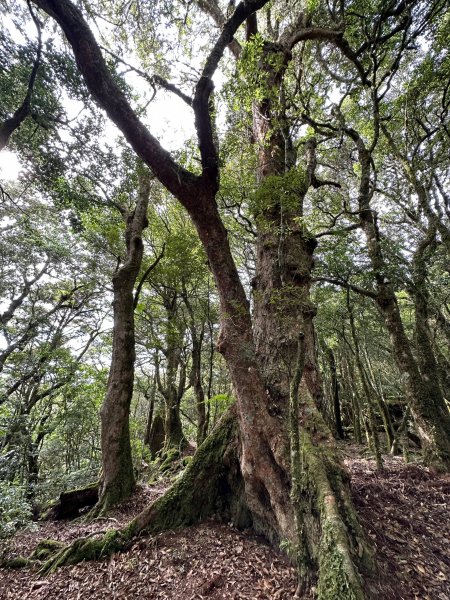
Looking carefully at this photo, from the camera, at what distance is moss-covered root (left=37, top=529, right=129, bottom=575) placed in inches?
141

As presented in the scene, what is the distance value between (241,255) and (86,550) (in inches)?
378

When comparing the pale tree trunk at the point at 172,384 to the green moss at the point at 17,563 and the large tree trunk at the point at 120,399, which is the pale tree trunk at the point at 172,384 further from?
the green moss at the point at 17,563

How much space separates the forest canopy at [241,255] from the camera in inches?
137

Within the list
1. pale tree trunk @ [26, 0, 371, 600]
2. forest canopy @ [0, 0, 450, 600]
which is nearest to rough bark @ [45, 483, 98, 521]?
forest canopy @ [0, 0, 450, 600]

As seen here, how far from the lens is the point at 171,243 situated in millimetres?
9305

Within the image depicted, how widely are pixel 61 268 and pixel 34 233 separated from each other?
3120mm

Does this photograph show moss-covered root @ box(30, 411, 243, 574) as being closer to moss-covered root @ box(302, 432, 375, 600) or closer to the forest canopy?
the forest canopy

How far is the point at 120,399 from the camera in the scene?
20.3 ft

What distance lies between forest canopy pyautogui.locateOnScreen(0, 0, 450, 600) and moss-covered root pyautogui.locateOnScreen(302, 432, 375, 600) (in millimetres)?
21

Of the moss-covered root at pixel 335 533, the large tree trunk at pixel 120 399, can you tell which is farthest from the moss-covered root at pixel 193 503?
the large tree trunk at pixel 120 399

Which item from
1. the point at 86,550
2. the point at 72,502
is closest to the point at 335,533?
the point at 86,550

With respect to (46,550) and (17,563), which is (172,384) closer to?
(46,550)

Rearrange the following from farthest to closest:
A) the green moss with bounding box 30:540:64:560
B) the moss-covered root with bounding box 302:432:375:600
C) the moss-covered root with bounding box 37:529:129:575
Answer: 1. the green moss with bounding box 30:540:64:560
2. the moss-covered root with bounding box 37:529:129:575
3. the moss-covered root with bounding box 302:432:375:600

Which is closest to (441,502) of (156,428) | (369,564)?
(369,564)
